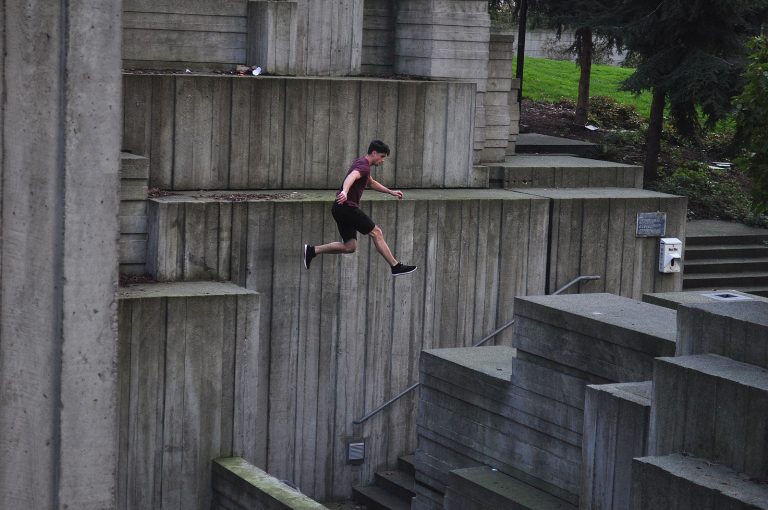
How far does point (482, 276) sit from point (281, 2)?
3.71m

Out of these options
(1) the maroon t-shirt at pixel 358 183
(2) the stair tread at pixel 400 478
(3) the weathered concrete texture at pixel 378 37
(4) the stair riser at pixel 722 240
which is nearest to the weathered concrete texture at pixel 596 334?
(1) the maroon t-shirt at pixel 358 183

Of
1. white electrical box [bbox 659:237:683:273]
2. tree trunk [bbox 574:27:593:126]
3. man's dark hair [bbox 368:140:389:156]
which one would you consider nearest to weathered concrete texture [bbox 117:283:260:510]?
man's dark hair [bbox 368:140:389:156]

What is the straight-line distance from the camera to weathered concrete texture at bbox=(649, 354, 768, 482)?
290 inches

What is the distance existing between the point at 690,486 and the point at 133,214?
673 cm

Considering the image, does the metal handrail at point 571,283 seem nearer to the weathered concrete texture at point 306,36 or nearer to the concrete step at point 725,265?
→ the concrete step at point 725,265

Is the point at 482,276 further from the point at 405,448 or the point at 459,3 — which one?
the point at 459,3

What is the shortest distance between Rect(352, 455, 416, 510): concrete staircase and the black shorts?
2671 mm

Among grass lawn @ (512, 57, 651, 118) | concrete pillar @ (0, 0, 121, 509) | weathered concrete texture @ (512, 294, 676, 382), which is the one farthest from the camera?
grass lawn @ (512, 57, 651, 118)

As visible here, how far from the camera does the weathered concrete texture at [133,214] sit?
40.1ft

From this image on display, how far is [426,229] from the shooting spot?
45.8ft

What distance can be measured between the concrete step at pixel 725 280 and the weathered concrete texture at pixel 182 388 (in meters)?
7.56

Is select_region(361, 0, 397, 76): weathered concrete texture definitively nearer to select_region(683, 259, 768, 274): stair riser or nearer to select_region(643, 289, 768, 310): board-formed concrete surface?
select_region(683, 259, 768, 274): stair riser

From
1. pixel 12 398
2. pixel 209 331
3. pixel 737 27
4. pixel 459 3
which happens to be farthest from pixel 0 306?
pixel 737 27

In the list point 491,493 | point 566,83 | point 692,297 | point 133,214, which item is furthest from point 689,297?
point 566,83
